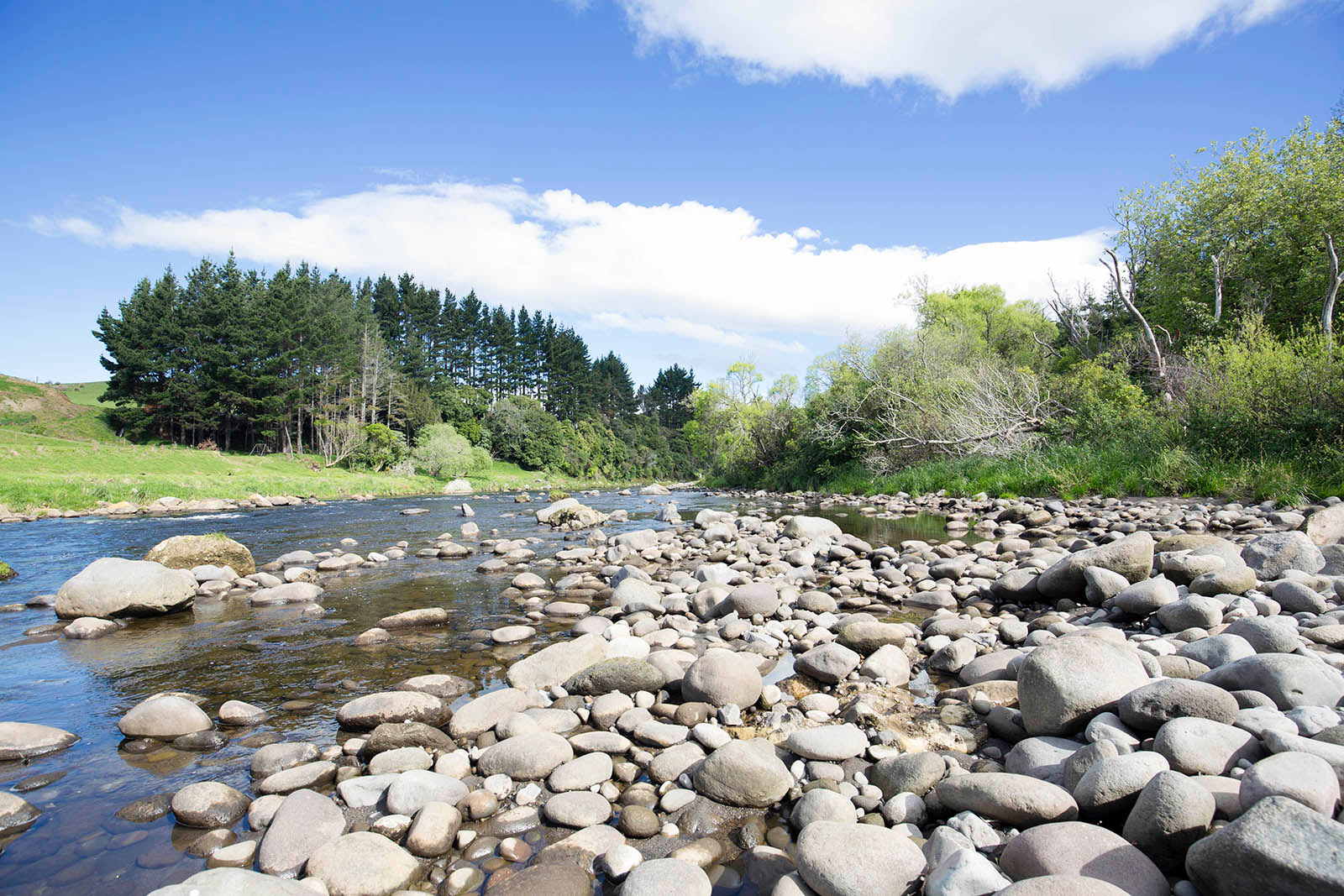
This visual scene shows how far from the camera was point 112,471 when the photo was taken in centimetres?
3081

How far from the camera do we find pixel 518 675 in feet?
20.0

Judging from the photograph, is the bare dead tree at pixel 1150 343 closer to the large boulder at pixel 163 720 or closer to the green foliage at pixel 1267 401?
the green foliage at pixel 1267 401

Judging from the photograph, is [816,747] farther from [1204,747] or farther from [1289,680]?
[1289,680]

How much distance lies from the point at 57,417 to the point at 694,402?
178 ft

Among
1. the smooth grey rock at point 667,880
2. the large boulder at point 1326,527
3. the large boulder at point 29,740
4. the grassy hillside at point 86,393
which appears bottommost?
Result: the large boulder at point 29,740

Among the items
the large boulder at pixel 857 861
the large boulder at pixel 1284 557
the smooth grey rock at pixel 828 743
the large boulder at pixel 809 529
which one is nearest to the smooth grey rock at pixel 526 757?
the smooth grey rock at pixel 828 743

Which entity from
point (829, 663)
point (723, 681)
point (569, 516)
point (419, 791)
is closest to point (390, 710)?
point (419, 791)

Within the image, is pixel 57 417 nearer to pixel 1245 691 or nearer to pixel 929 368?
pixel 929 368

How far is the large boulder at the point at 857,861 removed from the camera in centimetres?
295

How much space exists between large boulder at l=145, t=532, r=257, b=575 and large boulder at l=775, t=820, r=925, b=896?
12.0 meters

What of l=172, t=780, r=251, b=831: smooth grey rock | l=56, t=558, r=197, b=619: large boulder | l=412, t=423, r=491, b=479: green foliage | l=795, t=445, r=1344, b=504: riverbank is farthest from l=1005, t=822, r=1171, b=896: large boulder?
l=412, t=423, r=491, b=479: green foliage

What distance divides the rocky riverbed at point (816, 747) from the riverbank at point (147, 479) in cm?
2102

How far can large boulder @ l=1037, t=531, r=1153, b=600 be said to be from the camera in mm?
7383

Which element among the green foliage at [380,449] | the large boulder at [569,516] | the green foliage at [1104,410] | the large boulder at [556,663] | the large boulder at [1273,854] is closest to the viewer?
the large boulder at [1273,854]
